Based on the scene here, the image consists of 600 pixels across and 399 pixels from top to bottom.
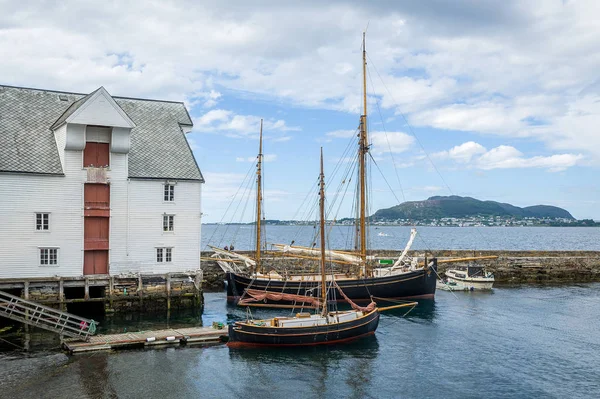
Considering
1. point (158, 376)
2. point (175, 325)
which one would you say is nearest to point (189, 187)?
point (175, 325)

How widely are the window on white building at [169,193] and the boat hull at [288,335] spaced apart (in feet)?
46.9

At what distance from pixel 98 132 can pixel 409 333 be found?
27.0m

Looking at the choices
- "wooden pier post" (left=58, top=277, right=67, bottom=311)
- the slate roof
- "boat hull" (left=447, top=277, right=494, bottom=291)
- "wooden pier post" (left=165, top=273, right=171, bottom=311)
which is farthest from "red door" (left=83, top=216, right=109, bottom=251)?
"boat hull" (left=447, top=277, right=494, bottom=291)

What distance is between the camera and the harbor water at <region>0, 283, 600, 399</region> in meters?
26.7

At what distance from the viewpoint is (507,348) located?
3516cm

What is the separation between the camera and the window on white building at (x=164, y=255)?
4378 cm

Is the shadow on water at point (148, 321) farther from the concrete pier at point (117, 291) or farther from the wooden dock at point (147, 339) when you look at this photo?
the wooden dock at point (147, 339)

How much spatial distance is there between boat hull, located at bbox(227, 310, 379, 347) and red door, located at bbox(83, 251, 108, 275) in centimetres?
1358

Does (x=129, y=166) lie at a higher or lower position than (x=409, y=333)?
higher

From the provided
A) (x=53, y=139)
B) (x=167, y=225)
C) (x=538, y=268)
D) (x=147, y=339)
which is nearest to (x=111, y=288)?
(x=167, y=225)

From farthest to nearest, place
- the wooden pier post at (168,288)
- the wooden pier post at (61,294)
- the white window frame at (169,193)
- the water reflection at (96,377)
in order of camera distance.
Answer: the white window frame at (169,193) → the wooden pier post at (168,288) → the wooden pier post at (61,294) → the water reflection at (96,377)

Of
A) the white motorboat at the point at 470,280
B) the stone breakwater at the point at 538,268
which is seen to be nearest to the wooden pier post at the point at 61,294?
the stone breakwater at the point at 538,268

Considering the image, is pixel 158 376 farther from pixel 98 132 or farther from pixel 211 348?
pixel 98 132

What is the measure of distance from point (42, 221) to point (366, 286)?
91.6ft
